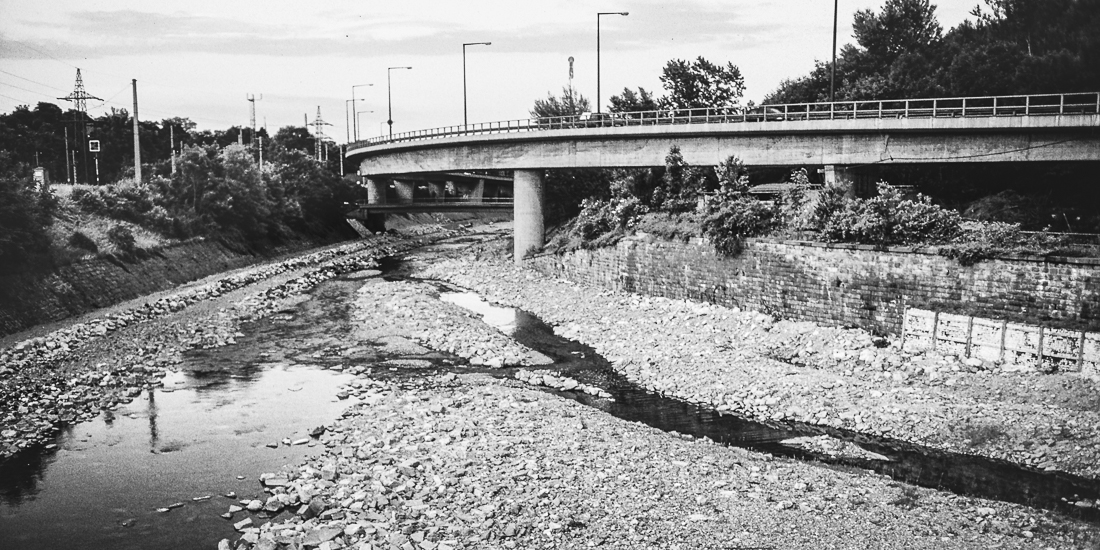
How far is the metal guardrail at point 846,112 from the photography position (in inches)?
1682

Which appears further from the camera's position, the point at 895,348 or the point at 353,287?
the point at 353,287

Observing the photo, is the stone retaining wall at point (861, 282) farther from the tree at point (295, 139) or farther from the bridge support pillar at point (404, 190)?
the tree at point (295, 139)

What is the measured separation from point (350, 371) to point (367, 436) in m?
9.54

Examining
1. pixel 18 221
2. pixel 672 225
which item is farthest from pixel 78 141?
pixel 672 225

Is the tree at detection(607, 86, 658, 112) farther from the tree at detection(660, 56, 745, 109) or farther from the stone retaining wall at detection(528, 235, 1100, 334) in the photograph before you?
the stone retaining wall at detection(528, 235, 1100, 334)

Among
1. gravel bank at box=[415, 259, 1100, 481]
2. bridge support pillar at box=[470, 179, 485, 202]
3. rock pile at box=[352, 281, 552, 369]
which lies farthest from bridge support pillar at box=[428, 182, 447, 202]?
gravel bank at box=[415, 259, 1100, 481]

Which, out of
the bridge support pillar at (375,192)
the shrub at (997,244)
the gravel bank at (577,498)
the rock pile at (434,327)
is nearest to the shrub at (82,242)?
the rock pile at (434,327)

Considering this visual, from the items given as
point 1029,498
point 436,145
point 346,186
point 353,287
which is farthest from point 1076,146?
point 346,186

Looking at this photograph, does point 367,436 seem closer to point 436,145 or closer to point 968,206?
point 968,206

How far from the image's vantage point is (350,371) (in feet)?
110

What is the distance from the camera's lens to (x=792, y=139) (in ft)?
160

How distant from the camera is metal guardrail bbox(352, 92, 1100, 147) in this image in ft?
140

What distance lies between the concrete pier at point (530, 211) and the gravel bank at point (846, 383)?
2175cm

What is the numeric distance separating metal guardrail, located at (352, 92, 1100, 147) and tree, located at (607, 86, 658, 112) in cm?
Answer: 2019
